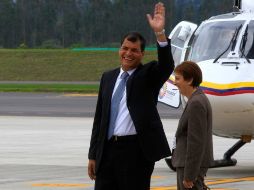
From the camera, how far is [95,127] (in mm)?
8312

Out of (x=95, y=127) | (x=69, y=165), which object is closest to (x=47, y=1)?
(x=69, y=165)

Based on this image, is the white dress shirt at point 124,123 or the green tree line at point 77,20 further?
the green tree line at point 77,20

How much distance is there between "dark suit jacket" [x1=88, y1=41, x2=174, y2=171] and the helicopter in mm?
5599

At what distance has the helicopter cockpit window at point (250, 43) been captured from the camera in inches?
568

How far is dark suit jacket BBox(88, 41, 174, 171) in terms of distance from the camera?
7.98m

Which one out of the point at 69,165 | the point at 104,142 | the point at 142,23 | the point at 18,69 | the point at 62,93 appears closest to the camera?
the point at 104,142

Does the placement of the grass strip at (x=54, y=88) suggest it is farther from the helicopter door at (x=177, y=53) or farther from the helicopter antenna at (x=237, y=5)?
the helicopter antenna at (x=237, y=5)

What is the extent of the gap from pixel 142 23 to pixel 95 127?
6357cm

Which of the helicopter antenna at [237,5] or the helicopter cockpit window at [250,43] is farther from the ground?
the helicopter antenna at [237,5]

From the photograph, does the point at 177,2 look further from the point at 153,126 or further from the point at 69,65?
the point at 153,126

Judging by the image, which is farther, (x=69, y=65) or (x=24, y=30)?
(x=24, y=30)

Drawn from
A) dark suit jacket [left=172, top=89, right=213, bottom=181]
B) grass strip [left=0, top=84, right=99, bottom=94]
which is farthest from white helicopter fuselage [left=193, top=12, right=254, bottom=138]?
grass strip [left=0, top=84, right=99, bottom=94]

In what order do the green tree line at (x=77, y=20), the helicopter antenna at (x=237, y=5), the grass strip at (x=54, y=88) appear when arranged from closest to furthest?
the helicopter antenna at (x=237, y=5)
the grass strip at (x=54, y=88)
the green tree line at (x=77, y=20)

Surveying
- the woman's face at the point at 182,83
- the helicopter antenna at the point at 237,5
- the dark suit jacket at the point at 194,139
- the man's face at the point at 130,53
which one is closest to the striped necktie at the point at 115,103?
the man's face at the point at 130,53
